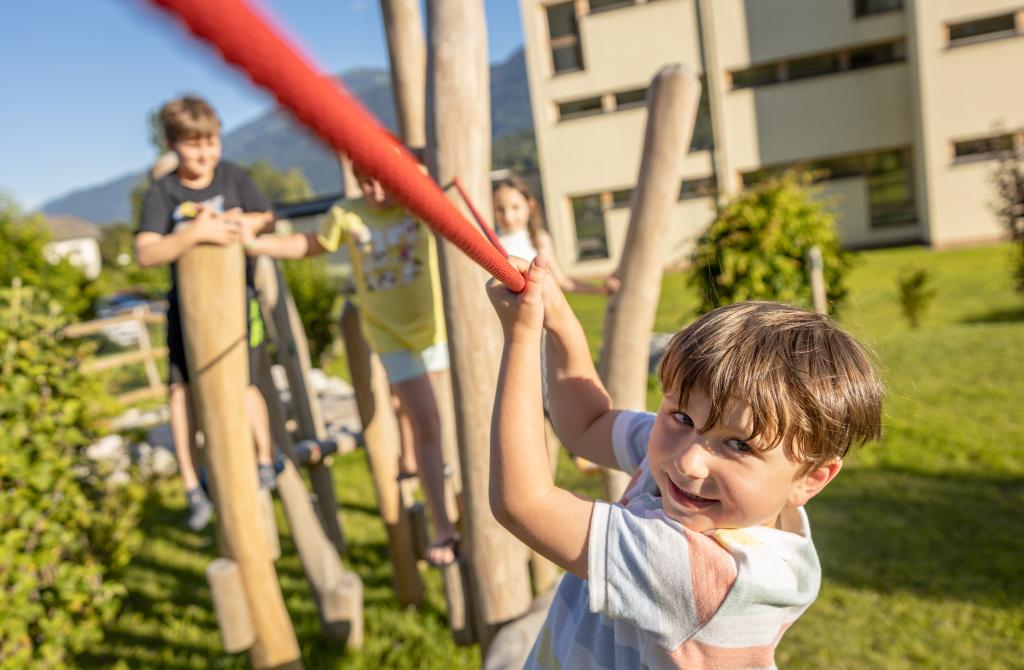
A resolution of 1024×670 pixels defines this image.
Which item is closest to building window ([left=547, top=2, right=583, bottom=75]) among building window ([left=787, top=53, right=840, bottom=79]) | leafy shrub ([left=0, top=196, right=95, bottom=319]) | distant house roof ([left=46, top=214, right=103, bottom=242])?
building window ([left=787, top=53, right=840, bottom=79])

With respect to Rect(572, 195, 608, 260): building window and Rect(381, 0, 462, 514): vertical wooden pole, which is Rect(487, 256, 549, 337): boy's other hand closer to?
Rect(381, 0, 462, 514): vertical wooden pole

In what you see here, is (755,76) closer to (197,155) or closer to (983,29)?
(983,29)

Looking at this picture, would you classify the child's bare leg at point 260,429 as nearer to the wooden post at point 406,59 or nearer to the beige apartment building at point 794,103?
the wooden post at point 406,59

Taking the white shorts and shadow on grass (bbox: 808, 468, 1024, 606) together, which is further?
shadow on grass (bbox: 808, 468, 1024, 606)

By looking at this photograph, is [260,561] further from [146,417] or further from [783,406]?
[146,417]

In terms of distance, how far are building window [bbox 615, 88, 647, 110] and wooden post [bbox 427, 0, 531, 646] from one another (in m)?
18.4

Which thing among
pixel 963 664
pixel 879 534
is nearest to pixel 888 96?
pixel 879 534

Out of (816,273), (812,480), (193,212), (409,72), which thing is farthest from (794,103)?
(812,480)

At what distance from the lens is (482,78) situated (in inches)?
76.2

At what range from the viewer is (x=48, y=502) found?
131 inches

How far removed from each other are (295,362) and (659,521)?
3.04 metres

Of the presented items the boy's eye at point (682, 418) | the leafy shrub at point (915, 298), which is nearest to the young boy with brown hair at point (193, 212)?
the boy's eye at point (682, 418)

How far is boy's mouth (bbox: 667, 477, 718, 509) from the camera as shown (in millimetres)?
1048

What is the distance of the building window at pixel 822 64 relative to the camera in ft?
58.3
